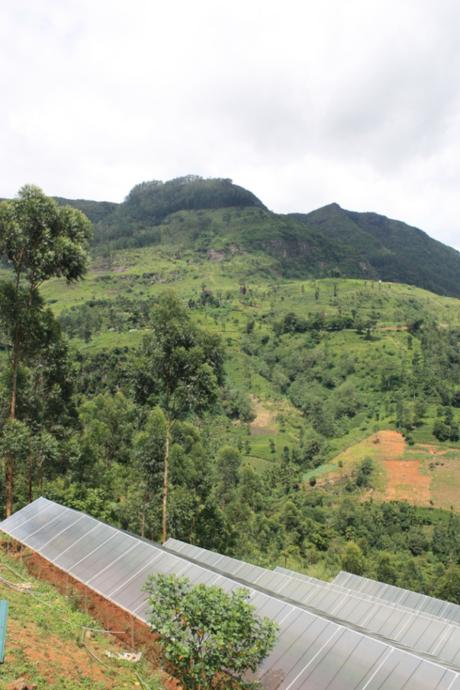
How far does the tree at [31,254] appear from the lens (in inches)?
869

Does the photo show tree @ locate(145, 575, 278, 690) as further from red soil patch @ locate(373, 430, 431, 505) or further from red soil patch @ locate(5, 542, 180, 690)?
red soil patch @ locate(373, 430, 431, 505)

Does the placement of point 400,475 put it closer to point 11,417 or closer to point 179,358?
point 179,358

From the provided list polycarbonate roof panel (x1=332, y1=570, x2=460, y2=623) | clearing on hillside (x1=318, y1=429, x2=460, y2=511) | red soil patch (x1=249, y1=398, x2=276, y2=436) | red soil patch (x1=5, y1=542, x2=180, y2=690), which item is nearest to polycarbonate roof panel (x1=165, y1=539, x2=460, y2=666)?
red soil patch (x1=5, y1=542, x2=180, y2=690)

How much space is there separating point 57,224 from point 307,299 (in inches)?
6256

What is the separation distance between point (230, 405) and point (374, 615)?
4196 inches

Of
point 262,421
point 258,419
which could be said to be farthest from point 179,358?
point 258,419

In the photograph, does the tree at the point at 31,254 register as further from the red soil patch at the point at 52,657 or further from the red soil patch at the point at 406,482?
the red soil patch at the point at 406,482

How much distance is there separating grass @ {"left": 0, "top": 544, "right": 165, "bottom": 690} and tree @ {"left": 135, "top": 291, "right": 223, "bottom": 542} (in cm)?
1162

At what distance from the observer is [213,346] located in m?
24.9

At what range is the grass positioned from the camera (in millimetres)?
9969

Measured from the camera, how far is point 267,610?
12.2m

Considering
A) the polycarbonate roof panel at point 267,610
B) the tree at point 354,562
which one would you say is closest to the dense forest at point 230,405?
the tree at point 354,562

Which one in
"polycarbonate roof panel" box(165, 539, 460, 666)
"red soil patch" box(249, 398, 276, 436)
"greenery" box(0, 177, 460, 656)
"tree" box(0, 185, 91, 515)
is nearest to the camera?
"polycarbonate roof panel" box(165, 539, 460, 666)

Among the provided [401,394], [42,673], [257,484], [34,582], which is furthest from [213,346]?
[401,394]
